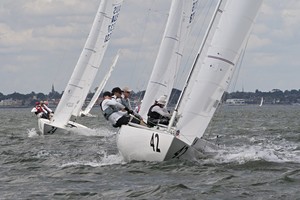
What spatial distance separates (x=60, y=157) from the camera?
39.1ft

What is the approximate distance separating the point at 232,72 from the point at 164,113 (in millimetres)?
1460

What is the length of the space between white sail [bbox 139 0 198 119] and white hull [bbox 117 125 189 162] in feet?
17.5

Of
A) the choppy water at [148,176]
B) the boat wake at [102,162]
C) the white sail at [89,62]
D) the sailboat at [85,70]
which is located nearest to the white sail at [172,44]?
the choppy water at [148,176]

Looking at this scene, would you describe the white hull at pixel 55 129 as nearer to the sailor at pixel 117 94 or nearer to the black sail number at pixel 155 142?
the sailor at pixel 117 94

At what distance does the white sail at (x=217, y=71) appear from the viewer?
33.2 ft

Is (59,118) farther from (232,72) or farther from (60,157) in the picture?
(232,72)

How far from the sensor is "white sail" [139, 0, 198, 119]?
52.0ft

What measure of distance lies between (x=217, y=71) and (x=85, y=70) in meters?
11.1

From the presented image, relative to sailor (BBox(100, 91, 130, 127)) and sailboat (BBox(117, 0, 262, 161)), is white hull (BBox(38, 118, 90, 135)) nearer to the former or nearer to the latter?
sailor (BBox(100, 91, 130, 127))

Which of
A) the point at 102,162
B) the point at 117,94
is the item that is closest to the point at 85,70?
the point at 117,94

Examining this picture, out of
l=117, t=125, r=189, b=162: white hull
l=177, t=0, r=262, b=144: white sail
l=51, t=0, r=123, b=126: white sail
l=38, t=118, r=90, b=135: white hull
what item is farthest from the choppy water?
l=51, t=0, r=123, b=126: white sail

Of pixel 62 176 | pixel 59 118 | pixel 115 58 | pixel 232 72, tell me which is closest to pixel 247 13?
pixel 232 72

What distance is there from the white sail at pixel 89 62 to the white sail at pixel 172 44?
474 cm

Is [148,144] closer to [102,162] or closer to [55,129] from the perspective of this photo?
[102,162]
